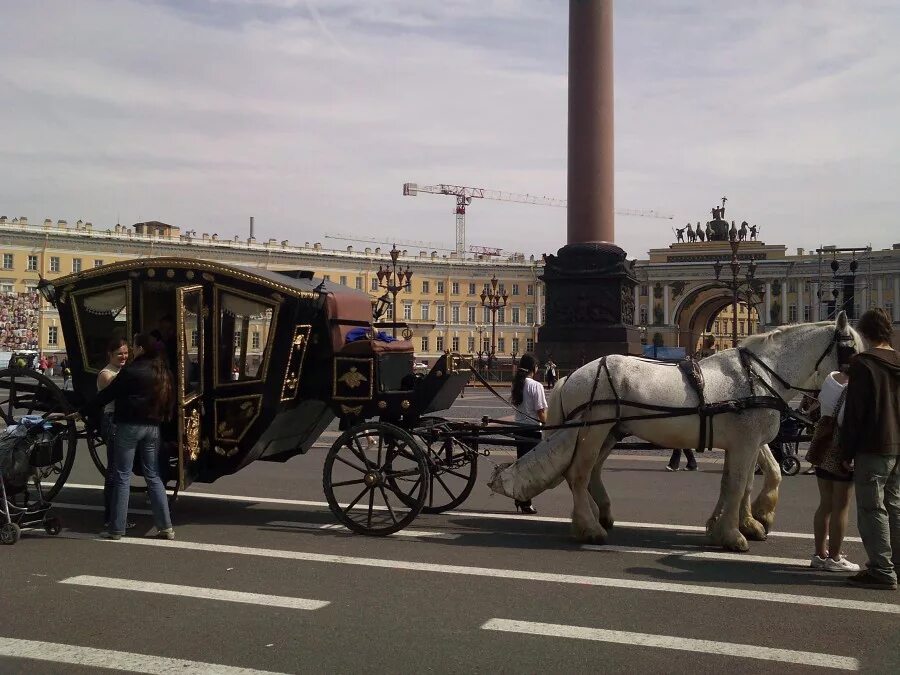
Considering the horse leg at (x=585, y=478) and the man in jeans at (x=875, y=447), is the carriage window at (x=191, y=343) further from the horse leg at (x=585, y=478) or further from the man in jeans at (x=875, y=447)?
the man in jeans at (x=875, y=447)

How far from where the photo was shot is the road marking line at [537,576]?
607 cm

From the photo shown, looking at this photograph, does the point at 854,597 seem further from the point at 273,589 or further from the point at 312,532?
the point at 312,532

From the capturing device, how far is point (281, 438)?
9.16 meters

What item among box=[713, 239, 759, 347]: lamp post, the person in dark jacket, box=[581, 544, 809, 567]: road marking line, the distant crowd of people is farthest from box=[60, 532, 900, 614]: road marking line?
the distant crowd of people

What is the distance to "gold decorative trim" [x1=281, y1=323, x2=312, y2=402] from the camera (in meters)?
8.45

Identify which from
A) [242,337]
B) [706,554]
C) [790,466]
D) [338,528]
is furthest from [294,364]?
[790,466]

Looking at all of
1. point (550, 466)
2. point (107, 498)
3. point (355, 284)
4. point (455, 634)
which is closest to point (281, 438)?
point (107, 498)

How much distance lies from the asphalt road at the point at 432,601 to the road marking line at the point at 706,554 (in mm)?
32

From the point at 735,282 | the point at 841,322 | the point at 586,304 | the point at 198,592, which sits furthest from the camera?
the point at 735,282

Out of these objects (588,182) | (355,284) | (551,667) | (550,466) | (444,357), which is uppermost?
(355,284)

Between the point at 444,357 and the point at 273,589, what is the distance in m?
2.90

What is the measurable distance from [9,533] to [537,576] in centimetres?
437

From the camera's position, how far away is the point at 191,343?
8445 mm

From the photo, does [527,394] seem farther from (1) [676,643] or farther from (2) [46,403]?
(1) [676,643]
